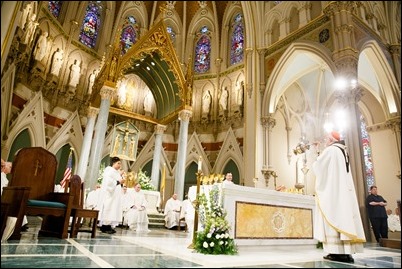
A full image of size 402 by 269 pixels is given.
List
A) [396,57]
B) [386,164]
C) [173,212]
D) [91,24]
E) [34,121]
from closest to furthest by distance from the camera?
[173,212]
[396,57]
[386,164]
[34,121]
[91,24]

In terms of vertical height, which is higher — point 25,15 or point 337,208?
point 25,15

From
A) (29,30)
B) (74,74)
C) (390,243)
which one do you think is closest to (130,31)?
(74,74)

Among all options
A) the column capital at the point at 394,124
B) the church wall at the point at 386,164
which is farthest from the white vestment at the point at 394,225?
the column capital at the point at 394,124

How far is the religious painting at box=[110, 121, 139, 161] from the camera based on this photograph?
11.7 m

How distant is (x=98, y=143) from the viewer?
351 inches

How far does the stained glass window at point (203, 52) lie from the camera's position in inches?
698

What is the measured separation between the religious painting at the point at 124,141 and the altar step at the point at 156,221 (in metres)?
2.88

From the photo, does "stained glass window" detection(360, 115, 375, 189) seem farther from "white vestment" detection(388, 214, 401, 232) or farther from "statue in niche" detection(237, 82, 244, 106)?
"statue in niche" detection(237, 82, 244, 106)

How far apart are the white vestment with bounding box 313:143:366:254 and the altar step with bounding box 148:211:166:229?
23.2ft

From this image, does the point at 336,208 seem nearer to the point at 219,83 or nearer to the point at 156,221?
the point at 156,221

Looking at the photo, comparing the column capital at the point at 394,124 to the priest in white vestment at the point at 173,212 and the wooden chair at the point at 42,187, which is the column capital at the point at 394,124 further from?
the wooden chair at the point at 42,187

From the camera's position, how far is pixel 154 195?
33.1 ft

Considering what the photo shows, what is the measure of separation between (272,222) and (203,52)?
1502 cm

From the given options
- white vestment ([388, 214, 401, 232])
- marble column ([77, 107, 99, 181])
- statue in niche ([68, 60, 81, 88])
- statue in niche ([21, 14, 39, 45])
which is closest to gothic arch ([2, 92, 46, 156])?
statue in niche ([68, 60, 81, 88])
